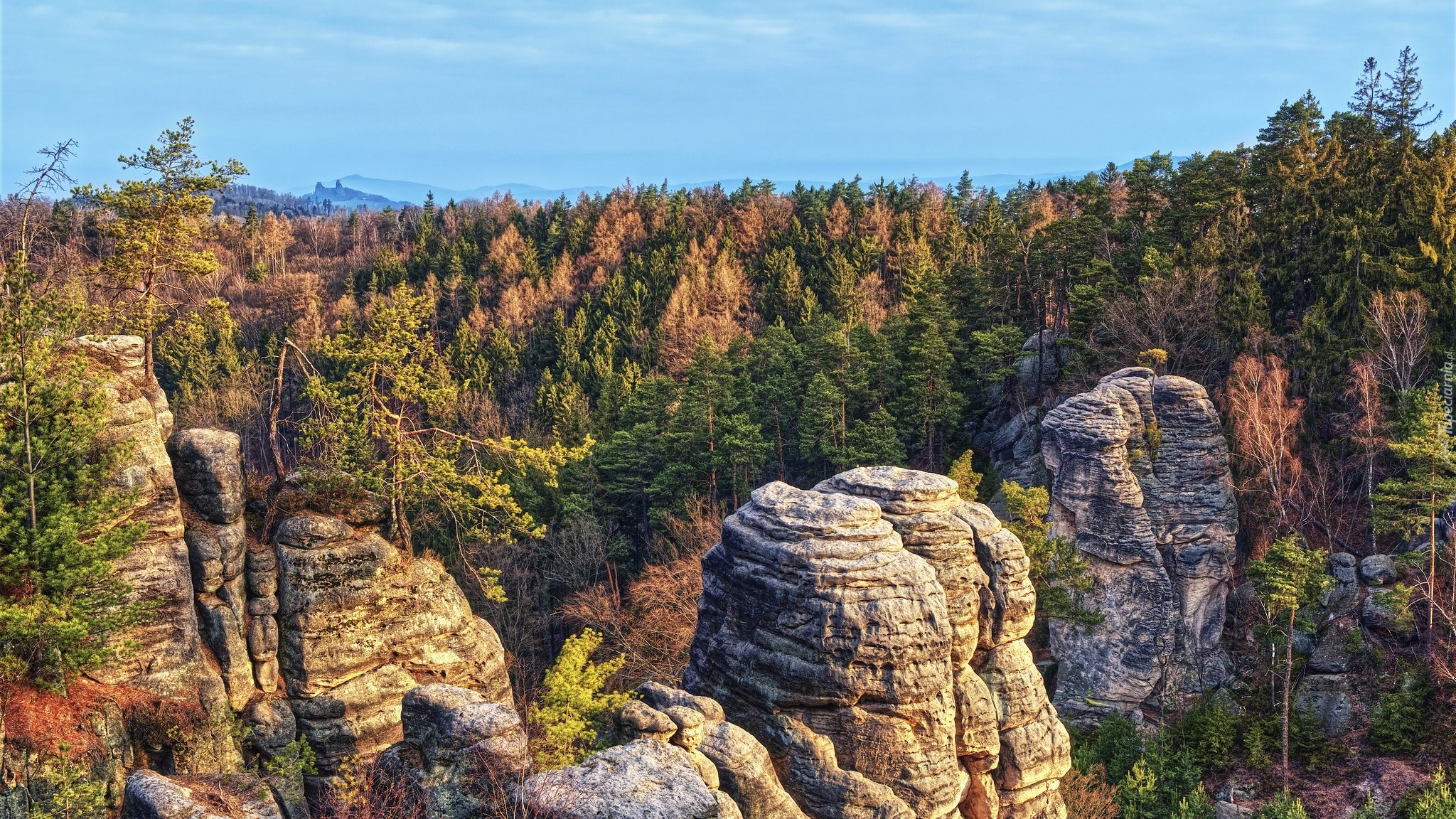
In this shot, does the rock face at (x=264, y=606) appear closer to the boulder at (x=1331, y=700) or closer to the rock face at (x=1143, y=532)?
the rock face at (x=1143, y=532)

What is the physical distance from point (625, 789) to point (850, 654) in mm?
5542

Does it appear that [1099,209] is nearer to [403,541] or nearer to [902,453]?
[902,453]

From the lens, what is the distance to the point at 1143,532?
109 ft

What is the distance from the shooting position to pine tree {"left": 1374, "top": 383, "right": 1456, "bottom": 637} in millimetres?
27438

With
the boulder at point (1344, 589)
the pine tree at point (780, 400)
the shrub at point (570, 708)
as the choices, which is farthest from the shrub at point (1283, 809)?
the pine tree at point (780, 400)

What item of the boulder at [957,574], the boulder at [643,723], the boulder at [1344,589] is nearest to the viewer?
the boulder at [643,723]

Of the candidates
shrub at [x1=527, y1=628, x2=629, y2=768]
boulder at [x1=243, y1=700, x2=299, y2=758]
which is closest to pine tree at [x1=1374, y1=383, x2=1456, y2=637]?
shrub at [x1=527, y1=628, x2=629, y2=768]

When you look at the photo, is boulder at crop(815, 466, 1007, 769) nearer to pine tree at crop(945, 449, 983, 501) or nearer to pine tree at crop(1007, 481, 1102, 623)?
pine tree at crop(1007, 481, 1102, 623)

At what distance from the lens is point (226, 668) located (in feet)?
51.0

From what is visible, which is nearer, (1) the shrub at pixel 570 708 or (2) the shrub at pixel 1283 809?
(1) the shrub at pixel 570 708

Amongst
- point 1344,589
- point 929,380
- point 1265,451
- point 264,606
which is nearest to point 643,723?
point 264,606

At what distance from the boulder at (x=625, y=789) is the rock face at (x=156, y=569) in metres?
6.39

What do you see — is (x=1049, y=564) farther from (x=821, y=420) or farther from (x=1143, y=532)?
(x=821, y=420)

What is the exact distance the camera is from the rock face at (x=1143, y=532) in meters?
33.0
